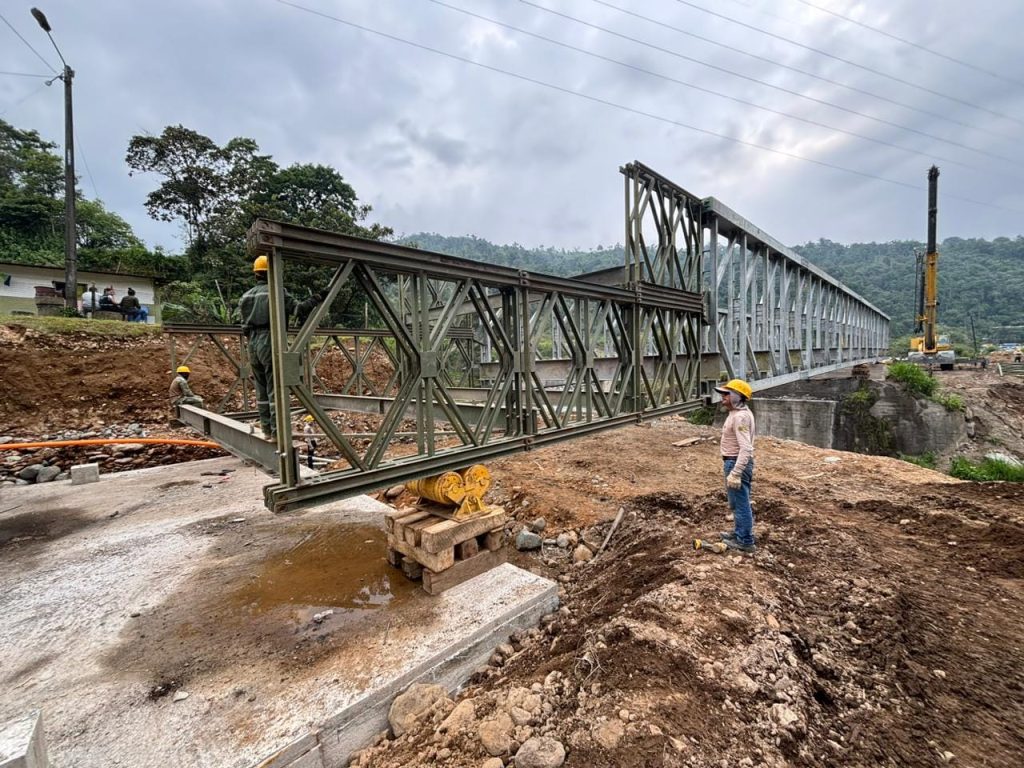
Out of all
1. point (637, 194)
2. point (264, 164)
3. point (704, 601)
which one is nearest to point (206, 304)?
point (264, 164)

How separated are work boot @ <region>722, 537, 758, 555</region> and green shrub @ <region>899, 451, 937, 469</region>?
1322cm

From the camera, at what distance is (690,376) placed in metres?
6.93

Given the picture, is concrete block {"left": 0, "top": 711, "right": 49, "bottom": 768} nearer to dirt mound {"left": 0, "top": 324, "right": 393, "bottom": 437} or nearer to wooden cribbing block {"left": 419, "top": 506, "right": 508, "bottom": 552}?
wooden cribbing block {"left": 419, "top": 506, "right": 508, "bottom": 552}

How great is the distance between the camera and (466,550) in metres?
4.02

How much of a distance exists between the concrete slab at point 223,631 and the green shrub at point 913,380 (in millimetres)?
16900

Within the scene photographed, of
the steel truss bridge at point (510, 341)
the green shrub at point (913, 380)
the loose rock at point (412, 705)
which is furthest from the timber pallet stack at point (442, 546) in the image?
Result: the green shrub at point (913, 380)

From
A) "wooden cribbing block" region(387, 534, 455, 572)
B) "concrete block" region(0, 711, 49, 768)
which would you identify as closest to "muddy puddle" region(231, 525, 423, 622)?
"wooden cribbing block" region(387, 534, 455, 572)

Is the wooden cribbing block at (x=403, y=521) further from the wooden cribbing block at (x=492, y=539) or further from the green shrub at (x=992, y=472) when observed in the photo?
the green shrub at (x=992, y=472)

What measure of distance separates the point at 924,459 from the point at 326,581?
17653mm

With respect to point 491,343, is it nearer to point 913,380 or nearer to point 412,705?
point 412,705

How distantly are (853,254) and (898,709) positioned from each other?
142374 mm

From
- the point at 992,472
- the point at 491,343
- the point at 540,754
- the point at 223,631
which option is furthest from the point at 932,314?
the point at 223,631

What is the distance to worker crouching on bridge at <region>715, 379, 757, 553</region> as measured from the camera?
4512 mm

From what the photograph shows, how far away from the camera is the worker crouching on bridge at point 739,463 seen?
4.51 m
